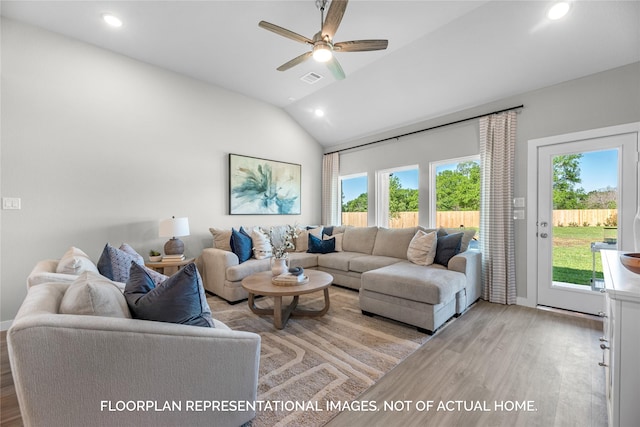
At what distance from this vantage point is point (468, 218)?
382 centimetres

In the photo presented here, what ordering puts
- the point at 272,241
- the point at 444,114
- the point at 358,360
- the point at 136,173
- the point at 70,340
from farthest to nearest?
the point at 272,241, the point at 444,114, the point at 136,173, the point at 358,360, the point at 70,340

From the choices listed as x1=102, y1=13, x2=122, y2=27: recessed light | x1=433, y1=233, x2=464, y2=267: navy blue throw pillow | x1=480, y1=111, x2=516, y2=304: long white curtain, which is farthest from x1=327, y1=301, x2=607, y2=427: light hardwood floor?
x1=102, y1=13, x2=122, y2=27: recessed light

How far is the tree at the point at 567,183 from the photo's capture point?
295 cm

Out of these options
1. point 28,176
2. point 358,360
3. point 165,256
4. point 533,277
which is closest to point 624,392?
point 358,360

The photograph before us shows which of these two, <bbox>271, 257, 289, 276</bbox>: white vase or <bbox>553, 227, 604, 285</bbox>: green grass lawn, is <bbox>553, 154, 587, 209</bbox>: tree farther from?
<bbox>271, 257, 289, 276</bbox>: white vase

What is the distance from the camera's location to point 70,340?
90cm

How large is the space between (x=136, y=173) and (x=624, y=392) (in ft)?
14.7

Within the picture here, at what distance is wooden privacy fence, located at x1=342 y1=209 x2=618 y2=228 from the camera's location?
2830 millimetres

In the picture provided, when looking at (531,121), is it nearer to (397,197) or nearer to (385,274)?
(397,197)

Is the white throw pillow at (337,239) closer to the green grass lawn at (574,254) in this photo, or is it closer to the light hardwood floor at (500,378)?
the light hardwood floor at (500,378)

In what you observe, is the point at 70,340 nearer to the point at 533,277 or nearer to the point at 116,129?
the point at 116,129

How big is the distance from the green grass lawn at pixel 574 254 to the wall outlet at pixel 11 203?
581 centimetres

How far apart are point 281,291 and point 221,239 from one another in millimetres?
1763

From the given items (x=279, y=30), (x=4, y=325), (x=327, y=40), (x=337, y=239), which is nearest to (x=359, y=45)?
(x=327, y=40)
